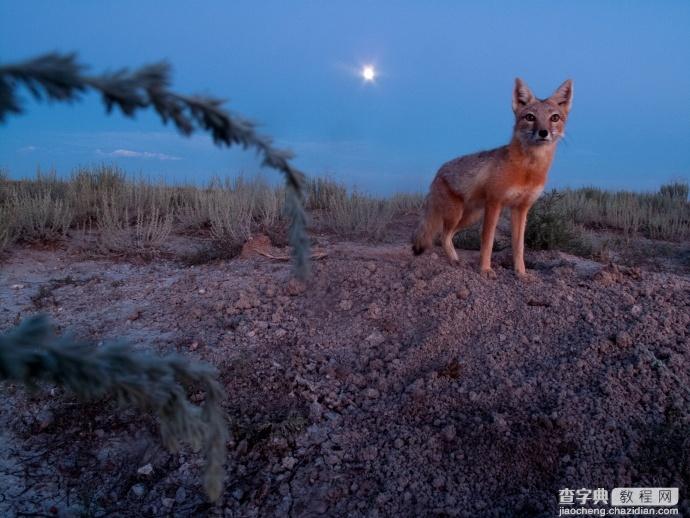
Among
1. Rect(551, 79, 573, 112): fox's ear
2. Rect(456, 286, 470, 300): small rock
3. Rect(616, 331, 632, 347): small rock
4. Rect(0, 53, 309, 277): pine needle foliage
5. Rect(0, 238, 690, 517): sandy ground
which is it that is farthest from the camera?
Rect(551, 79, 573, 112): fox's ear

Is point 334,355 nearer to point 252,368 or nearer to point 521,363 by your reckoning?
point 252,368

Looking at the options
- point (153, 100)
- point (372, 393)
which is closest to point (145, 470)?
point (372, 393)

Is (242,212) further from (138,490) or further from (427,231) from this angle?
(138,490)

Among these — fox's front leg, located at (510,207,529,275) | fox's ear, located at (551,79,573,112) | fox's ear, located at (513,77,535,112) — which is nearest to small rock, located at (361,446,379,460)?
fox's front leg, located at (510,207,529,275)

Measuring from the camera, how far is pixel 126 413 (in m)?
3.63

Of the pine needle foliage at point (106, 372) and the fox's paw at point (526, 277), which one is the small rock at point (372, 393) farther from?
the pine needle foliage at point (106, 372)

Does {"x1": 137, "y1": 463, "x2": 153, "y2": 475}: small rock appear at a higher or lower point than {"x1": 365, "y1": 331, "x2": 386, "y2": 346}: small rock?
lower

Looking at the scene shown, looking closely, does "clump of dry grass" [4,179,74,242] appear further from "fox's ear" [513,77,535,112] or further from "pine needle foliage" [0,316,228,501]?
"pine needle foliage" [0,316,228,501]

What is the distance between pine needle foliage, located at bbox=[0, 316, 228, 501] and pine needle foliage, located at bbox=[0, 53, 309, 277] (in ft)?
1.29

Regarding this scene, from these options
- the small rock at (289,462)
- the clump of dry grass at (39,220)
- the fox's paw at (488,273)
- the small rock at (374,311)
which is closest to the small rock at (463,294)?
the fox's paw at (488,273)

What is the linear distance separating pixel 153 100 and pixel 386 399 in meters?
2.86

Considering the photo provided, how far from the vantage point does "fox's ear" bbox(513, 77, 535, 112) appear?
5.79 metres

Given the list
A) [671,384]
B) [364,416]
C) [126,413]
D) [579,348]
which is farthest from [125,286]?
[671,384]

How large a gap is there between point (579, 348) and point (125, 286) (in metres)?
4.27
